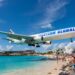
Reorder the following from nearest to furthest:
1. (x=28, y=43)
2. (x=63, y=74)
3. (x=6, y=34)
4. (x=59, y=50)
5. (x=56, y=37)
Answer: (x=63, y=74), (x=56, y=37), (x=6, y=34), (x=28, y=43), (x=59, y=50)

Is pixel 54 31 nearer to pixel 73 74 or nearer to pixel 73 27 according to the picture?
pixel 73 27

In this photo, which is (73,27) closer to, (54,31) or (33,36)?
(54,31)

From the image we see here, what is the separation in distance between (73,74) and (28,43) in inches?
710

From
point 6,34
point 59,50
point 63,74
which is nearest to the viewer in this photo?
point 63,74

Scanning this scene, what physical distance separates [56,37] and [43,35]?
16.4 ft

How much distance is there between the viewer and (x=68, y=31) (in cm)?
3941

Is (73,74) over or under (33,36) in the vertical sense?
under

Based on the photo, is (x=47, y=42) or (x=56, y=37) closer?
(x=56, y=37)

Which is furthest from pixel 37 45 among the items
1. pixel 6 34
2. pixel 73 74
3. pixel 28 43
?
pixel 73 74

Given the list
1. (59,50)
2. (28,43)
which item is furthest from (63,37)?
(59,50)

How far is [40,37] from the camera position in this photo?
155ft

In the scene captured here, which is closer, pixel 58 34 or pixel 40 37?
pixel 58 34

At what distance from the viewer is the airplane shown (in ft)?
130

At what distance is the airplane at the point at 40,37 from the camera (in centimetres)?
3956
